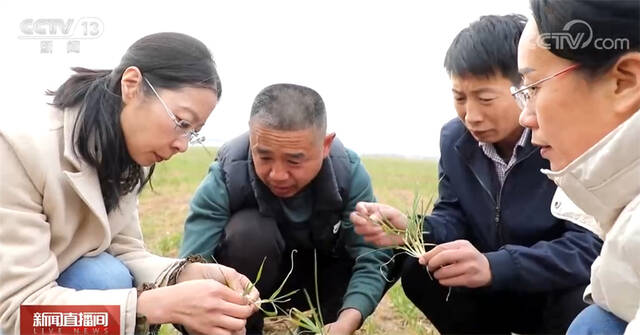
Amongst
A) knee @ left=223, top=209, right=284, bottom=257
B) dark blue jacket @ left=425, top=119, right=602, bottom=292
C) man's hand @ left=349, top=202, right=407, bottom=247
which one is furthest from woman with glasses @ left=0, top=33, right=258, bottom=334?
dark blue jacket @ left=425, top=119, right=602, bottom=292

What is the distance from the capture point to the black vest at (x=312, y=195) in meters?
2.68

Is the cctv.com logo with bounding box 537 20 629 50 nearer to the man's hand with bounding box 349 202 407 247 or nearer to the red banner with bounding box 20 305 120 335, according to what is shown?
the man's hand with bounding box 349 202 407 247

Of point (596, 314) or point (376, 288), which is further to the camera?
point (376, 288)

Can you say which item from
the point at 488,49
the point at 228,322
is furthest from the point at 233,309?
the point at 488,49

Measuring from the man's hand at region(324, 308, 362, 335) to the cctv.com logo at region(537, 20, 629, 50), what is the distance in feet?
3.95

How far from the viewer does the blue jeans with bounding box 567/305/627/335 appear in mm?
1738

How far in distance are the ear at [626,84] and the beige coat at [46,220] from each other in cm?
131

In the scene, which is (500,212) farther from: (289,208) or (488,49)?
(289,208)

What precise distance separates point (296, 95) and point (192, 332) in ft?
3.14

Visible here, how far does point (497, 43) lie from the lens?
8.32ft

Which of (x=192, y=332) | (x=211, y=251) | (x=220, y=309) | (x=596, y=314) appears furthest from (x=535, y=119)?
(x=211, y=251)

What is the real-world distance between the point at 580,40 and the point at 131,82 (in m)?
1.26

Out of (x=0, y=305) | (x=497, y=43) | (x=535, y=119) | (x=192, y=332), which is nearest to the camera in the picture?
(x=535, y=119)

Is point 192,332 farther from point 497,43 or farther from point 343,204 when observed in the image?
point 497,43
